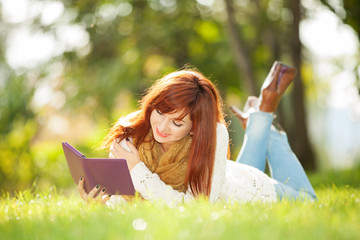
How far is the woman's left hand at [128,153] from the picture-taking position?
2572mm

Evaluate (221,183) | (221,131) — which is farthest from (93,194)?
(221,131)

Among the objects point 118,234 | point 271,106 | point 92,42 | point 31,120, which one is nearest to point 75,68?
point 92,42

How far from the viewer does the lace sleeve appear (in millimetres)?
2623

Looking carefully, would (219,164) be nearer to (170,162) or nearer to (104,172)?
(170,162)

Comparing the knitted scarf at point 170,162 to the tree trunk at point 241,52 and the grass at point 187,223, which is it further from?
the tree trunk at point 241,52

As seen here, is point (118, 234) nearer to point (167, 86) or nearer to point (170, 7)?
point (167, 86)

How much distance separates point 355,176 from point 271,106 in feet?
8.98

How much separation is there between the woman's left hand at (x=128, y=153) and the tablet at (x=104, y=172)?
214 mm

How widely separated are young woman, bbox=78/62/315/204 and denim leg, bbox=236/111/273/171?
16.9 inches

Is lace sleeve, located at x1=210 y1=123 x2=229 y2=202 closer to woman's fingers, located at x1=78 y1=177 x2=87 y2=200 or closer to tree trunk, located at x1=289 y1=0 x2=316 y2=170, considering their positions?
woman's fingers, located at x1=78 y1=177 x2=87 y2=200

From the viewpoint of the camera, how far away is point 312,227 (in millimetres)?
1609

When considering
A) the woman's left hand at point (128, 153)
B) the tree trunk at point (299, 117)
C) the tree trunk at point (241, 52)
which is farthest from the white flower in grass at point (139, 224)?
the tree trunk at point (299, 117)

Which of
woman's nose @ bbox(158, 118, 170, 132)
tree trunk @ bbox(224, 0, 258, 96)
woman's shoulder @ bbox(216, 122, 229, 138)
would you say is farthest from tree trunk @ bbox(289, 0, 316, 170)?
woman's nose @ bbox(158, 118, 170, 132)

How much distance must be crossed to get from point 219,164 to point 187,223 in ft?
3.33
